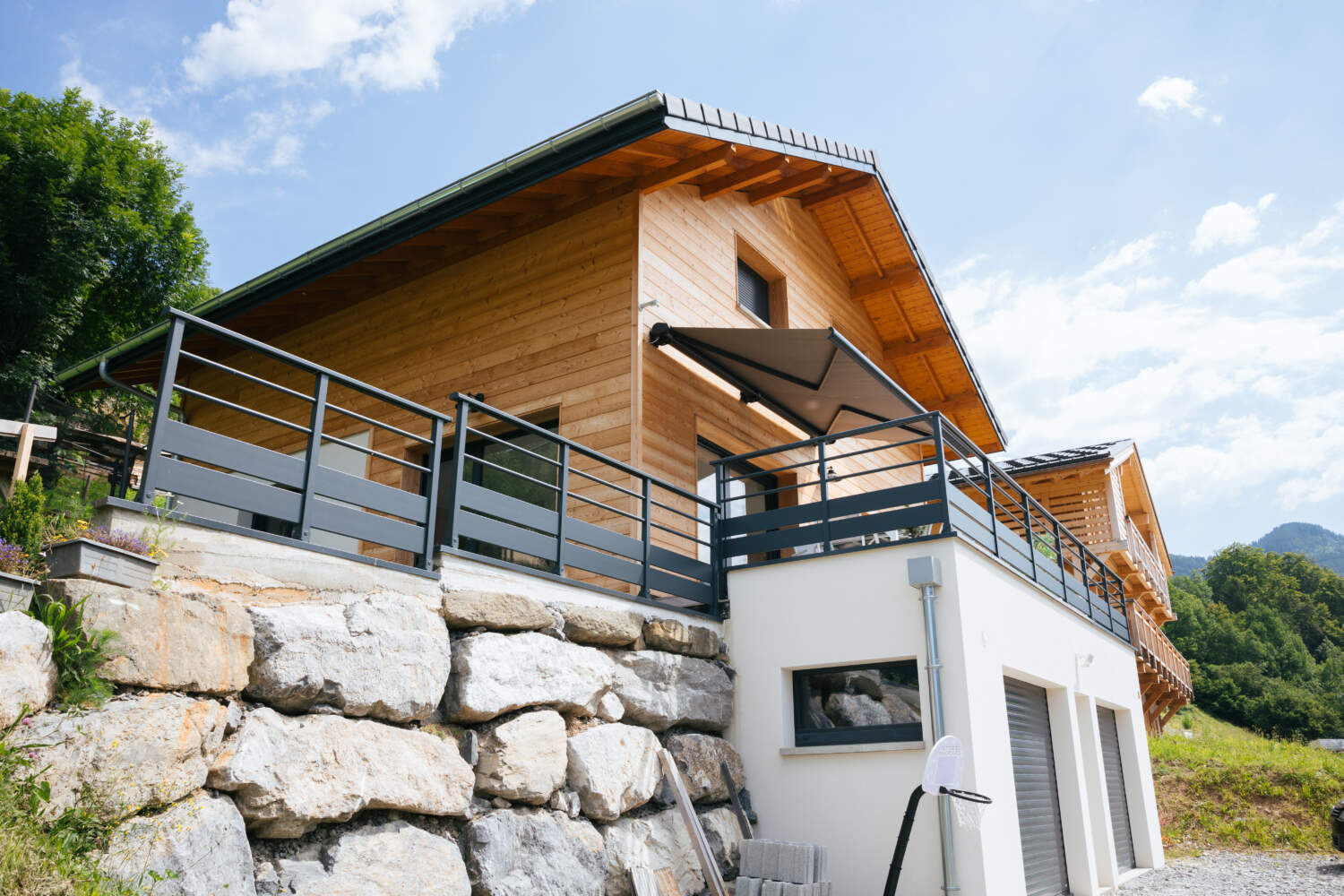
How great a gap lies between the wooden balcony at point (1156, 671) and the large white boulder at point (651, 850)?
13.9 meters

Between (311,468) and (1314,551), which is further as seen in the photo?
(1314,551)

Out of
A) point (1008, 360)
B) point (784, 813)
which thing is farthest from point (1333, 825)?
point (1008, 360)

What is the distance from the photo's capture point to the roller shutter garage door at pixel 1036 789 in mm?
8797

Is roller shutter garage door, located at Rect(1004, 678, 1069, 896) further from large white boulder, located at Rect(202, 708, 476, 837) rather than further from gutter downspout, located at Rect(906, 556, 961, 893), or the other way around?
large white boulder, located at Rect(202, 708, 476, 837)

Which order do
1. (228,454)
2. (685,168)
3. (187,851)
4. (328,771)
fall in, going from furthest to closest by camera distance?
(685,168) < (228,454) < (328,771) < (187,851)

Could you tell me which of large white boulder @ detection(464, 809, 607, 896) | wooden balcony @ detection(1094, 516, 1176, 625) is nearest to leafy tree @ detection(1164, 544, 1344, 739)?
wooden balcony @ detection(1094, 516, 1176, 625)

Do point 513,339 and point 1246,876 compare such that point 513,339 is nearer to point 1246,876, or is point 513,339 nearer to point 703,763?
point 703,763

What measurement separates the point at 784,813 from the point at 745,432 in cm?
455

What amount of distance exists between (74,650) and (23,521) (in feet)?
5.63

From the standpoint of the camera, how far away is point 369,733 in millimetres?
5098

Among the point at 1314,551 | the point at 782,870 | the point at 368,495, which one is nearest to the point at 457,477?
the point at 368,495

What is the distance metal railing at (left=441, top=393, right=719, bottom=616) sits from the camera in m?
6.46

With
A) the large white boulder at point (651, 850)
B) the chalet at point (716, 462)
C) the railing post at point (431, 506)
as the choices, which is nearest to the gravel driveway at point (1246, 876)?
the chalet at point (716, 462)

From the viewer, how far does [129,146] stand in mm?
30016
